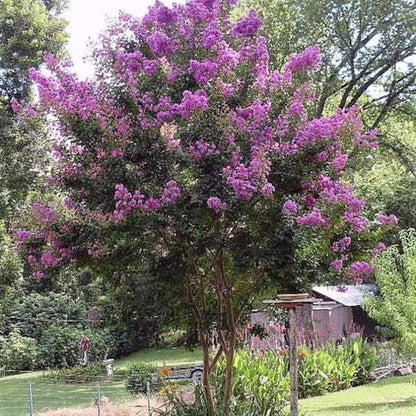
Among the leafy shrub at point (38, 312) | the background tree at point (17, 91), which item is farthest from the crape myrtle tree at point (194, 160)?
the leafy shrub at point (38, 312)

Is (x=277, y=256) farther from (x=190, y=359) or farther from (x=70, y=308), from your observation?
(x=70, y=308)

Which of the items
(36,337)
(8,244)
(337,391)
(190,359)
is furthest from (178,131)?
(36,337)

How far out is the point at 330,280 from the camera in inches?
236

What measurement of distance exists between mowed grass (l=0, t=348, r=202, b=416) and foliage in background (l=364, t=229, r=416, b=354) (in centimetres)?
363

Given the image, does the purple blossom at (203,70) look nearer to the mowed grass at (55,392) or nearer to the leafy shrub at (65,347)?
the mowed grass at (55,392)

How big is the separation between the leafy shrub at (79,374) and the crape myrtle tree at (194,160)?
10969mm

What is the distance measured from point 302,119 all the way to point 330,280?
4.97ft

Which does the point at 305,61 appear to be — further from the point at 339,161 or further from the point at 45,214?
the point at 45,214

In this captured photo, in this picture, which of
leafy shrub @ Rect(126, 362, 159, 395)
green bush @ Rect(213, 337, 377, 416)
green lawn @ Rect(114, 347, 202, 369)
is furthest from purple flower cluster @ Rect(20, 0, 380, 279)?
green lawn @ Rect(114, 347, 202, 369)

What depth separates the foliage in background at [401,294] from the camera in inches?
426

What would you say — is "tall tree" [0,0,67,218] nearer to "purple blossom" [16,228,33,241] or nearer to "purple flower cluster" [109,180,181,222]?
"purple blossom" [16,228,33,241]

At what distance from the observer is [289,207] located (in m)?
5.42

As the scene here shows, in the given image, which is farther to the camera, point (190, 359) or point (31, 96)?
point (190, 359)

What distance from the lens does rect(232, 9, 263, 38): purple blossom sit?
20.3 ft
